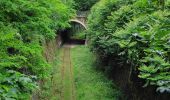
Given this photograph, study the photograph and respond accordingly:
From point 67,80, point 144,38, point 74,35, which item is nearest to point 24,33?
point 144,38

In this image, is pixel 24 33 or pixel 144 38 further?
pixel 24 33

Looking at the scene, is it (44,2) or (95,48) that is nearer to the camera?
(44,2)

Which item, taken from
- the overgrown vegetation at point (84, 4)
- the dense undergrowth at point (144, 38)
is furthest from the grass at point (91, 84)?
the overgrown vegetation at point (84, 4)

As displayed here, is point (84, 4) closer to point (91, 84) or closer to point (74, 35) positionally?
point (74, 35)

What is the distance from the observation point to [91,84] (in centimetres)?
2002

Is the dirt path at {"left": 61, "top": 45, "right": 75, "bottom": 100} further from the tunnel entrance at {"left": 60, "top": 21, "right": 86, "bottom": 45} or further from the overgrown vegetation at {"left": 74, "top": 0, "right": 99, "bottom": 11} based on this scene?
the overgrown vegetation at {"left": 74, "top": 0, "right": 99, "bottom": 11}

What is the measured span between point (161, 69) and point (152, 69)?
24 centimetres

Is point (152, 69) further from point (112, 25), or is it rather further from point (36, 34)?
point (112, 25)

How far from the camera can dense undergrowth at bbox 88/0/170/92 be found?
8.55 m

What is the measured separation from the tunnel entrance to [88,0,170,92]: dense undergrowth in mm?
22437

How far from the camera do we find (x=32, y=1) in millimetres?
12492

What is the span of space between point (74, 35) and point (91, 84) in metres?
30.5

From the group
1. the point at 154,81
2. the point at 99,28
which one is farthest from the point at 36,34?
the point at 99,28

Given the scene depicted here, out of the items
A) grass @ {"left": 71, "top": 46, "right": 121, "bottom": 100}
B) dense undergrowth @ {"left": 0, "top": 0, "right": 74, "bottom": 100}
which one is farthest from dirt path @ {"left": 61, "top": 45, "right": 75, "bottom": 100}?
dense undergrowth @ {"left": 0, "top": 0, "right": 74, "bottom": 100}
